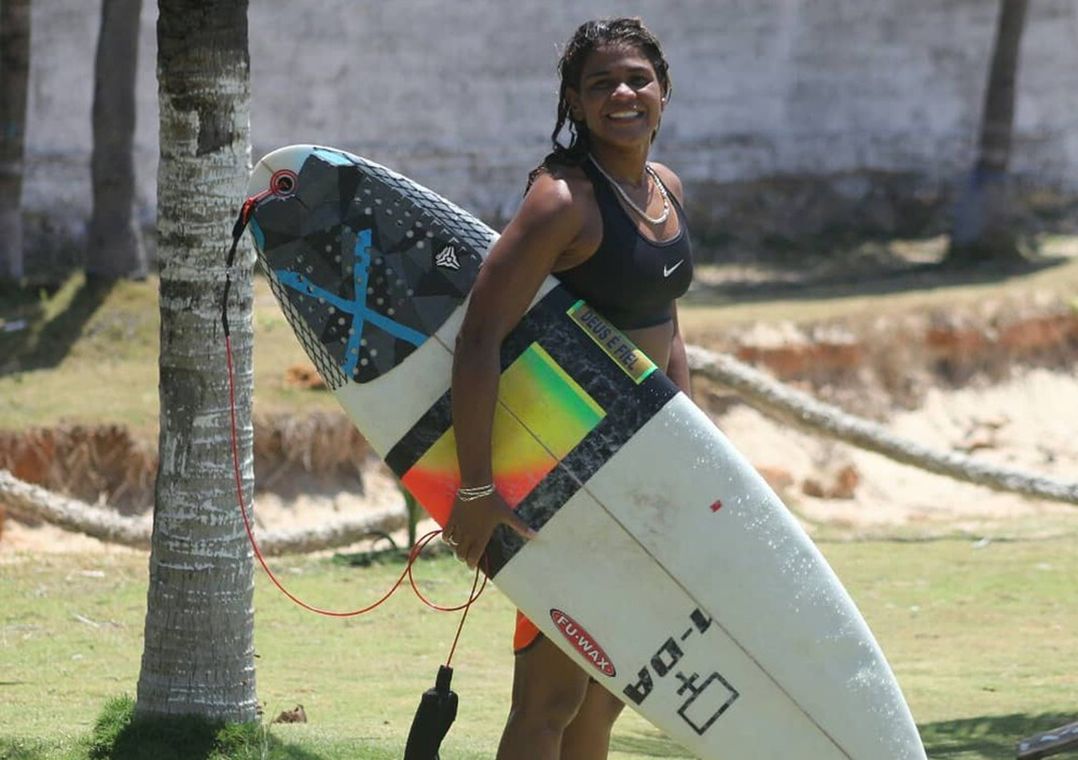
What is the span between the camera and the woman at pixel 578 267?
404 cm

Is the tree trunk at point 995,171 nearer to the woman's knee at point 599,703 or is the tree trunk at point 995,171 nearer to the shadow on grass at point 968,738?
the shadow on grass at point 968,738

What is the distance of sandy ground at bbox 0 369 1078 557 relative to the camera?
10.9m

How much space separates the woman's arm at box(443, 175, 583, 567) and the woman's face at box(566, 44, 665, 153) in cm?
22

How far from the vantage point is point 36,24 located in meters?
15.1

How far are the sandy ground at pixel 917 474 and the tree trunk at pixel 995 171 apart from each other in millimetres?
2072

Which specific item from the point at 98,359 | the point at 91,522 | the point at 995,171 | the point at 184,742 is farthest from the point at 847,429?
the point at 184,742

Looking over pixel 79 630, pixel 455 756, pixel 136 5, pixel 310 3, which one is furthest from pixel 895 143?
pixel 455 756

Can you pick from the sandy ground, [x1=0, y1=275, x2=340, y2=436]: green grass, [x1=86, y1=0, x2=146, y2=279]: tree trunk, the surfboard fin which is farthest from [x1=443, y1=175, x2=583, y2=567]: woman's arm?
[x1=86, y1=0, x2=146, y2=279]: tree trunk

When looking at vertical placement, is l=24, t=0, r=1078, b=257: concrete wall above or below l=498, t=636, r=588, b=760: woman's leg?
below

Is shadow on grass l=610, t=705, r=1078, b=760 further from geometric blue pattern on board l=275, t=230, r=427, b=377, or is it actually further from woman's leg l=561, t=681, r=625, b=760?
geometric blue pattern on board l=275, t=230, r=427, b=377

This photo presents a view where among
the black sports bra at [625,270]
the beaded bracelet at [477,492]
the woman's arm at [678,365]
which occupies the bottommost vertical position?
the beaded bracelet at [477,492]

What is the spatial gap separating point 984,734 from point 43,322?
8.41 metres

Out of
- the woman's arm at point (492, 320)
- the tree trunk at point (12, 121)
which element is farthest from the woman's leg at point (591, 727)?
the tree trunk at point (12, 121)

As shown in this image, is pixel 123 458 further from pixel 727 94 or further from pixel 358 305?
pixel 727 94
